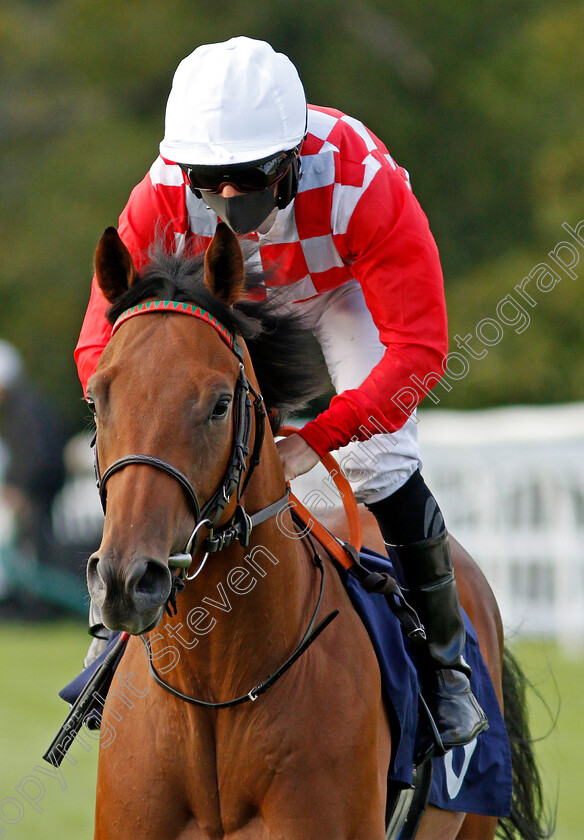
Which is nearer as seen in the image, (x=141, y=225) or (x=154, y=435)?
(x=154, y=435)

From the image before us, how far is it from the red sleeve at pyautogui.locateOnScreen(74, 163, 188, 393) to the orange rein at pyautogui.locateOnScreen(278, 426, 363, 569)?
21.3 inches

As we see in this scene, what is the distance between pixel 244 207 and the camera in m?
3.08

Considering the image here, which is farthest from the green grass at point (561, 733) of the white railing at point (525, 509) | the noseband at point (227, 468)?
the noseband at point (227, 468)

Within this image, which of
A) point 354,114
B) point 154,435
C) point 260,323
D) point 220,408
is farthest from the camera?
point 354,114

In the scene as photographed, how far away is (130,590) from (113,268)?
0.84 meters

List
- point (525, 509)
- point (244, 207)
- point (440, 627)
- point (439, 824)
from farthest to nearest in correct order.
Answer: point (525, 509) → point (439, 824) → point (440, 627) → point (244, 207)

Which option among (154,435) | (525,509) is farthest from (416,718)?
(525,509)

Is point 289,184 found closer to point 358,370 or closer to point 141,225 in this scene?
point 141,225

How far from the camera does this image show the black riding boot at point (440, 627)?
350 cm

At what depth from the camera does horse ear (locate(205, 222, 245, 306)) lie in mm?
2730

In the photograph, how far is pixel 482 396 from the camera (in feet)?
55.5

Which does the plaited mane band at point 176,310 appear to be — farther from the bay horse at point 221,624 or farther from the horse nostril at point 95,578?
the horse nostril at point 95,578

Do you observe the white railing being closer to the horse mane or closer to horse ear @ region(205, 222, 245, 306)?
the horse mane

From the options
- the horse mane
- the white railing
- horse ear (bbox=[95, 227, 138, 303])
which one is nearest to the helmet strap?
the horse mane
